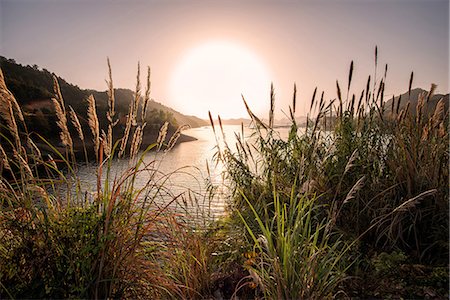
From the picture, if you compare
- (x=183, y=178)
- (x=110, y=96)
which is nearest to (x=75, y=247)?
(x=110, y=96)

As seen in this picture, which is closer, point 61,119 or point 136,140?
point 61,119


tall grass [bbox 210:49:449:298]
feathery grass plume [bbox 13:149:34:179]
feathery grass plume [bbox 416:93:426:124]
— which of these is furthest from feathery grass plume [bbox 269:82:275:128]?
feathery grass plume [bbox 13:149:34:179]

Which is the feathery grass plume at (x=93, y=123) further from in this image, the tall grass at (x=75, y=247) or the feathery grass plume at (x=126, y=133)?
the feathery grass plume at (x=126, y=133)

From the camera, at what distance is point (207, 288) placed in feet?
8.25

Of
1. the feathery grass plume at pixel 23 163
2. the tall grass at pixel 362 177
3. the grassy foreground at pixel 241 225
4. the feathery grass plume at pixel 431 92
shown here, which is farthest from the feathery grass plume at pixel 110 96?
the feathery grass plume at pixel 431 92

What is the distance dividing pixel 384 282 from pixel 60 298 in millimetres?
2519

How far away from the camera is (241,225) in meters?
3.33

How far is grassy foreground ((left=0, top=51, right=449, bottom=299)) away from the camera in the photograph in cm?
203

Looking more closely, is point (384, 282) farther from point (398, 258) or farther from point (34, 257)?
point (34, 257)

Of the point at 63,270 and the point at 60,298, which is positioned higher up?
the point at 63,270

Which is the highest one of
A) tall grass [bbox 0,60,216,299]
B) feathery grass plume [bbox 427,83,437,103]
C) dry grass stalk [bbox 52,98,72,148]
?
feathery grass plume [bbox 427,83,437,103]

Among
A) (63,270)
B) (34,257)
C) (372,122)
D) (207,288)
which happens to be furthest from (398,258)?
(34,257)

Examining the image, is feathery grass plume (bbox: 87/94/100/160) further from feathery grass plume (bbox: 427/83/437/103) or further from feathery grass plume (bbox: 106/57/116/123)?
feathery grass plume (bbox: 427/83/437/103)

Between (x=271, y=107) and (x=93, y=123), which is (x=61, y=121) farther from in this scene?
(x=271, y=107)
